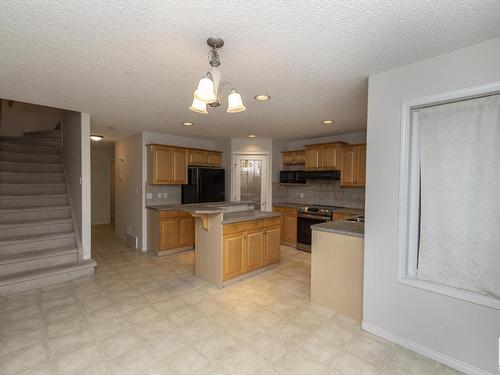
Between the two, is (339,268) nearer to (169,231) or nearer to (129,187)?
(169,231)

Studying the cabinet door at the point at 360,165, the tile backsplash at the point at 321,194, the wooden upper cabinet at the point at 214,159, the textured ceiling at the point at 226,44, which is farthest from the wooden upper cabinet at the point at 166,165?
the cabinet door at the point at 360,165

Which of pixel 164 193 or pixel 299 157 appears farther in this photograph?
pixel 299 157

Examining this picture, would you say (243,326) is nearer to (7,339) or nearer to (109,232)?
(7,339)

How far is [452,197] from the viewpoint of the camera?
1.85 metres

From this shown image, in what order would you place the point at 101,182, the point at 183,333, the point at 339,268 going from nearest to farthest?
the point at 183,333
the point at 339,268
the point at 101,182

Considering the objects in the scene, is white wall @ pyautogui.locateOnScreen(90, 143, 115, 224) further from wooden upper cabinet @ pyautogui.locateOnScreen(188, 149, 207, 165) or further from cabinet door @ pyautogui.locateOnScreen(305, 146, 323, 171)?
cabinet door @ pyautogui.locateOnScreen(305, 146, 323, 171)

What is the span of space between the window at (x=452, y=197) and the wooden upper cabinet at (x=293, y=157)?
3.31 metres

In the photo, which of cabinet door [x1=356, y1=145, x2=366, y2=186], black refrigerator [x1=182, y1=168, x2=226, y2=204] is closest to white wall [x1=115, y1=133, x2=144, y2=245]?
black refrigerator [x1=182, y1=168, x2=226, y2=204]

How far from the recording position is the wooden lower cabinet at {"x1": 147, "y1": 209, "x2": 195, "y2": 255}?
4.48 m

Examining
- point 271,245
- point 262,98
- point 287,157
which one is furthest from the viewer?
point 287,157

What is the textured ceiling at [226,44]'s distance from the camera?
53.6 inches

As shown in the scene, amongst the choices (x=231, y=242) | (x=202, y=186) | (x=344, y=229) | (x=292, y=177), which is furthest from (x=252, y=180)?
(x=344, y=229)

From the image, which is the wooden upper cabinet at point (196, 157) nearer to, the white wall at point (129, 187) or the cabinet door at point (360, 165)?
the white wall at point (129, 187)

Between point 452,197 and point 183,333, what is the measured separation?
2.53 metres
